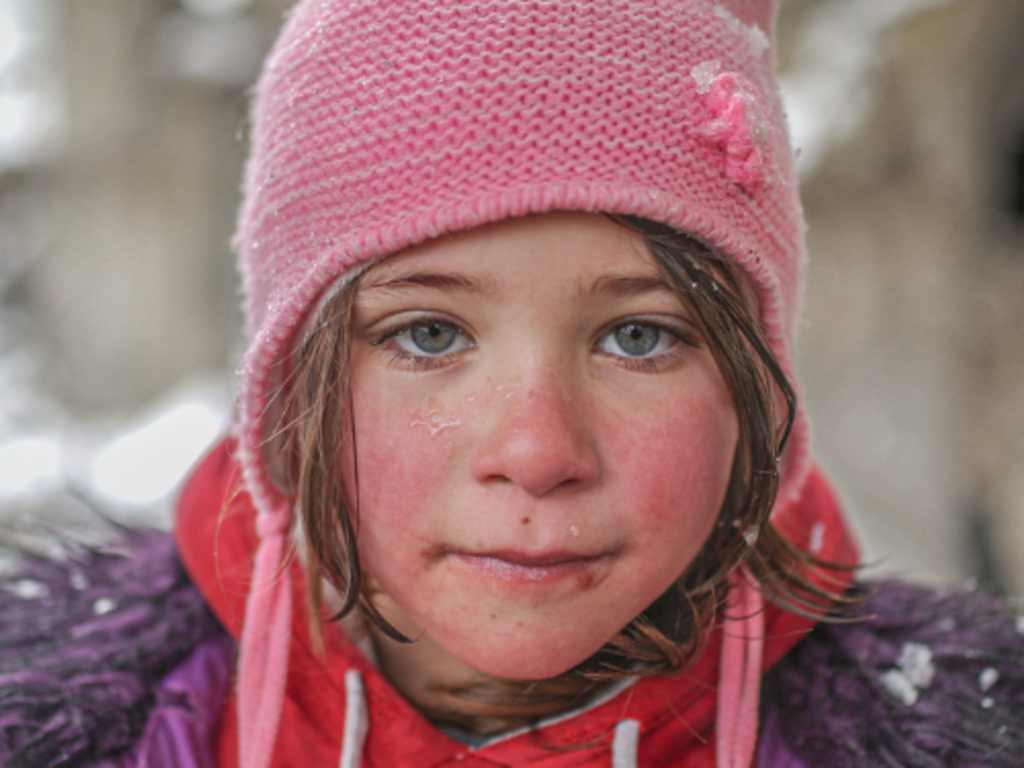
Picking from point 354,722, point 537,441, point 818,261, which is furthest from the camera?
point 818,261

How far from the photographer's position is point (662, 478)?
33.2 inches

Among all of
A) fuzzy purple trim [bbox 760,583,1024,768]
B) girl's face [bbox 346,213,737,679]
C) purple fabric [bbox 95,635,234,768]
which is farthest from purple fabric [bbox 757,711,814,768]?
purple fabric [bbox 95,635,234,768]

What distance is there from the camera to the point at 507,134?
2.69 ft

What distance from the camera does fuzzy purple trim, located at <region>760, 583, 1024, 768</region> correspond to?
100cm

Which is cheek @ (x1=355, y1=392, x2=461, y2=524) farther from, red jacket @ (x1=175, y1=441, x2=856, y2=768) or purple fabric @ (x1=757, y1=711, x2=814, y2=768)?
purple fabric @ (x1=757, y1=711, x2=814, y2=768)

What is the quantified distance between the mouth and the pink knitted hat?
1.01ft

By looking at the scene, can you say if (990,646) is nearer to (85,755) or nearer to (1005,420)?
(85,755)

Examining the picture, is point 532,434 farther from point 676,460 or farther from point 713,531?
point 713,531

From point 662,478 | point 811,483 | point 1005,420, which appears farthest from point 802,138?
point 662,478

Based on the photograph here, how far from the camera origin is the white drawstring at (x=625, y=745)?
3.14ft

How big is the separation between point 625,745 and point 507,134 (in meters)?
0.66

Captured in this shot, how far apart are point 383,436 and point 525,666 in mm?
264

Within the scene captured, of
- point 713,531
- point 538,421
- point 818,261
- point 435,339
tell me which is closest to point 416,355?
point 435,339

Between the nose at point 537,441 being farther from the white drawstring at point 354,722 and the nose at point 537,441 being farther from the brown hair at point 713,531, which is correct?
the white drawstring at point 354,722
